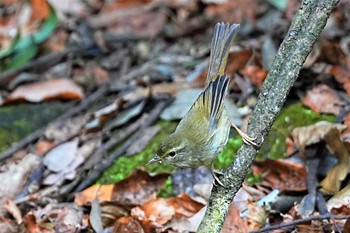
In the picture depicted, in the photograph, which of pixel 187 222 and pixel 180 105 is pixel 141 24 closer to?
pixel 180 105

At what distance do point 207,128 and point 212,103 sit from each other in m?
0.15

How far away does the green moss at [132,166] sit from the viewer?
13.2 ft

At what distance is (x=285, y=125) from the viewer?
407 centimetres

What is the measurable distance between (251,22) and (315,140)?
2.62 meters

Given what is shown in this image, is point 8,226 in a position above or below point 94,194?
below

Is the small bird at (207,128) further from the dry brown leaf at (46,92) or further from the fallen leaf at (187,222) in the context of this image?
the dry brown leaf at (46,92)

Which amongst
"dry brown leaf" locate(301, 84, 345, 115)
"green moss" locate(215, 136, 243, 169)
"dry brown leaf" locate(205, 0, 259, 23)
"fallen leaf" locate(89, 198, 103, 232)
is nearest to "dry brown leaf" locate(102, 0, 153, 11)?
"dry brown leaf" locate(205, 0, 259, 23)

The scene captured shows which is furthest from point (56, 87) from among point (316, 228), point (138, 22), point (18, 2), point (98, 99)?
point (316, 228)

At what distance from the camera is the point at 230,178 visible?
2.53m

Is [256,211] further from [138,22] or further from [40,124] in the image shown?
[138,22]

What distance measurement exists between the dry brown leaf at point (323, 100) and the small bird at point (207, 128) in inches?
40.8

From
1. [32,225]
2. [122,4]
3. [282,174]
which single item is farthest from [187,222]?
[122,4]

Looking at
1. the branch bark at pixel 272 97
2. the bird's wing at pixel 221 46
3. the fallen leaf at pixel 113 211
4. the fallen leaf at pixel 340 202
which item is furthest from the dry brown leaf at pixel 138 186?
the branch bark at pixel 272 97

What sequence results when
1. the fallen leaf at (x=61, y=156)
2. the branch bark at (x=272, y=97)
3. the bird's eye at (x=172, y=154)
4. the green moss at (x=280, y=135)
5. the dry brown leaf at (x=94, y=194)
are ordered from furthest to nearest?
the fallen leaf at (x=61, y=156) → the green moss at (x=280, y=135) → the dry brown leaf at (x=94, y=194) → the bird's eye at (x=172, y=154) → the branch bark at (x=272, y=97)
